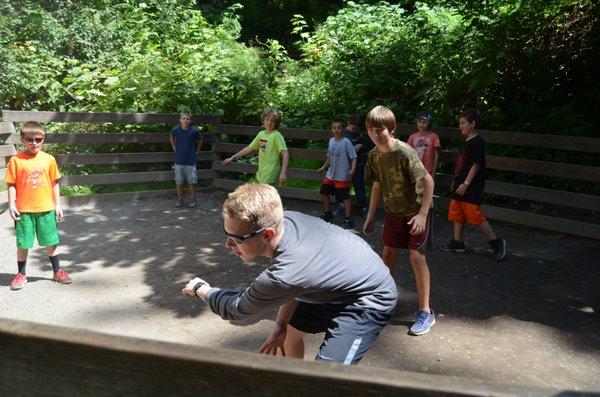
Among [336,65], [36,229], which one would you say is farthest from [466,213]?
[336,65]

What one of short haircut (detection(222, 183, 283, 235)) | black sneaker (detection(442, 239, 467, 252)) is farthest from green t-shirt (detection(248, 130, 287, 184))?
short haircut (detection(222, 183, 283, 235))

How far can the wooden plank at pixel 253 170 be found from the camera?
10.1 metres

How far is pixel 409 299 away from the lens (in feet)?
18.7

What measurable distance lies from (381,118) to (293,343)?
1.93 m

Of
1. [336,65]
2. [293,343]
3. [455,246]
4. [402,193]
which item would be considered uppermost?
[336,65]

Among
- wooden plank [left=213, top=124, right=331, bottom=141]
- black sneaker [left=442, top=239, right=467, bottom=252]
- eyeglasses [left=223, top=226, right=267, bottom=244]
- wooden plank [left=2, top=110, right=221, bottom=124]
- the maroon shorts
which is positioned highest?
eyeglasses [left=223, top=226, right=267, bottom=244]

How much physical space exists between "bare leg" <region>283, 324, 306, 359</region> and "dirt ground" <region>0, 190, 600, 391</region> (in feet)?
4.02

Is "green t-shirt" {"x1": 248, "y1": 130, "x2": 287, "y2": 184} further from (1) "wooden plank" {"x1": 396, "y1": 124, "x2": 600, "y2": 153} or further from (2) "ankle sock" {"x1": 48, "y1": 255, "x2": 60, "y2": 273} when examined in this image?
(2) "ankle sock" {"x1": 48, "y1": 255, "x2": 60, "y2": 273}

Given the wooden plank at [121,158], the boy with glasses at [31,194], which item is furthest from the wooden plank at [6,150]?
the boy with glasses at [31,194]

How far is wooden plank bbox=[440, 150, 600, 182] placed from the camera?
7.45 m

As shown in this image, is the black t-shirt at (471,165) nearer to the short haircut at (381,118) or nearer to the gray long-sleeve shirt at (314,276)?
the short haircut at (381,118)

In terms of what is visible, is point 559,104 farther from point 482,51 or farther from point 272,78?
point 272,78

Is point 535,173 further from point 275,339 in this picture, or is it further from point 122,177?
point 122,177

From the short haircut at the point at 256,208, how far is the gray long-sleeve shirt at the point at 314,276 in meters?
0.13
